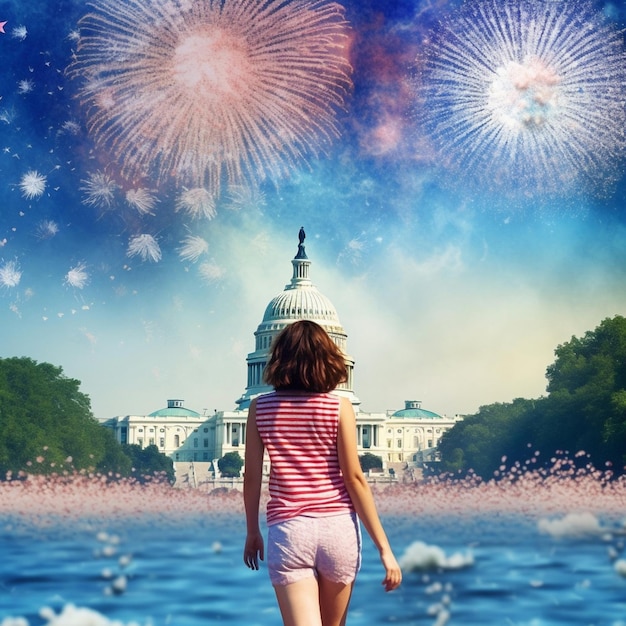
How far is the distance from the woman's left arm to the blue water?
9.39 m

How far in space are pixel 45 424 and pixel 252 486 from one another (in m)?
39.4

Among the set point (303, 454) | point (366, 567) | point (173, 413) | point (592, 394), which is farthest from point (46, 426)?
point (173, 413)

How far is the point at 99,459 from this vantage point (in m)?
45.2

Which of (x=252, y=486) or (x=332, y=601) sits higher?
(x=252, y=486)

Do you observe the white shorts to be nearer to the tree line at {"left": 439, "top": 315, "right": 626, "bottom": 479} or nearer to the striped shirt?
the striped shirt

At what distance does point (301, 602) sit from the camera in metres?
5.63

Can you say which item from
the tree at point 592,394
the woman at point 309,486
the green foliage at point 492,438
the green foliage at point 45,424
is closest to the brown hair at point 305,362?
the woman at point 309,486

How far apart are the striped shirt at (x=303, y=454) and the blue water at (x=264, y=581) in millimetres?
9598

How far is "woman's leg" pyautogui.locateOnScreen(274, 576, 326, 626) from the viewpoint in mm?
5594

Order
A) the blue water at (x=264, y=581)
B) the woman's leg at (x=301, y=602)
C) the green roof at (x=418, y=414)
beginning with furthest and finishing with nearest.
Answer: the green roof at (x=418, y=414) < the blue water at (x=264, y=581) < the woman's leg at (x=301, y=602)

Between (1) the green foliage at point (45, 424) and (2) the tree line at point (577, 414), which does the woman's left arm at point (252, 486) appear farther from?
(1) the green foliage at point (45, 424)

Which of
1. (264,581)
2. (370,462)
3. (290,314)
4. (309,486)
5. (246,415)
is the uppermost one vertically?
(290,314)

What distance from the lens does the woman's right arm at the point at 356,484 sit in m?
5.62

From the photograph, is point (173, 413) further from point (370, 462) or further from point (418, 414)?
point (370, 462)
